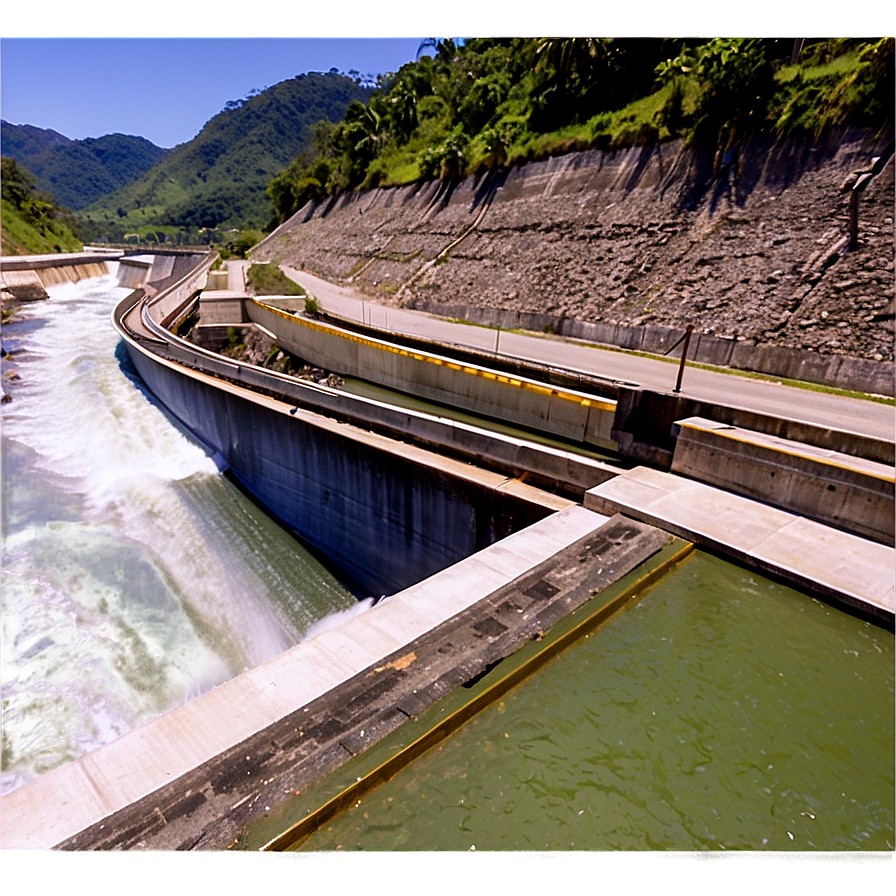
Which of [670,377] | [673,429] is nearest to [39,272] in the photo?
[670,377]

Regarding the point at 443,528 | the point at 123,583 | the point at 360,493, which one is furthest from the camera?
the point at 360,493

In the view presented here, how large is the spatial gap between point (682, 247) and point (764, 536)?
525 inches

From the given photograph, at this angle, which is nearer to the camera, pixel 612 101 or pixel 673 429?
pixel 673 429

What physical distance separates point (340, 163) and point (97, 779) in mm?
59579

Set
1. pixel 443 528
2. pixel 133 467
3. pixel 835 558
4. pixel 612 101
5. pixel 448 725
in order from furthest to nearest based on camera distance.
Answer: pixel 612 101 → pixel 133 467 → pixel 443 528 → pixel 835 558 → pixel 448 725

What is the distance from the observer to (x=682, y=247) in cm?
1683

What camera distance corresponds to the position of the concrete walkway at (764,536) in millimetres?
5984

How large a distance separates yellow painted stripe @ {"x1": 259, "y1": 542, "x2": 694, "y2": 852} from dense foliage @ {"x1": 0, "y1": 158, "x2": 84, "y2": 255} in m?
82.9

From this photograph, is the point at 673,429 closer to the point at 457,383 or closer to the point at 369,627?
the point at 457,383

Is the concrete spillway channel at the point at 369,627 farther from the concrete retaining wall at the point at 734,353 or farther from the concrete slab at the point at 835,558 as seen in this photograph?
the concrete retaining wall at the point at 734,353

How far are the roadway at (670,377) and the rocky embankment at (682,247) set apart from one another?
5.07 feet

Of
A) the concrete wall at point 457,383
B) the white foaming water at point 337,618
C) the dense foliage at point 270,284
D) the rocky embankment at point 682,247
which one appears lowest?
the white foaming water at point 337,618

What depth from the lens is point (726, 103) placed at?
1727 centimetres

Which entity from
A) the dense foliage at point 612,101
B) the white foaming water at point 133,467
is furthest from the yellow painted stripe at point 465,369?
the dense foliage at point 612,101
